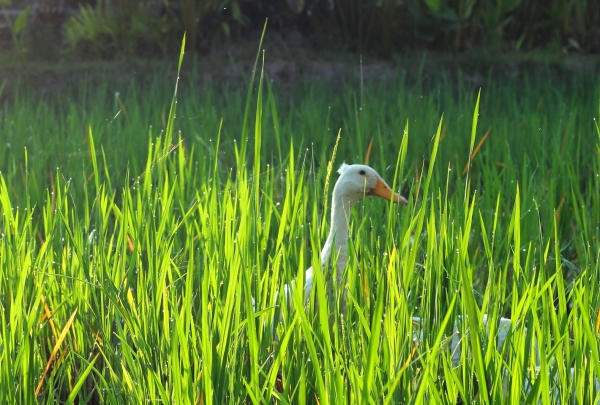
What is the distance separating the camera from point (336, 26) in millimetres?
5953

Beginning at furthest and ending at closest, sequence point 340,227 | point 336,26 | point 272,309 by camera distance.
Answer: point 336,26 → point 340,227 → point 272,309

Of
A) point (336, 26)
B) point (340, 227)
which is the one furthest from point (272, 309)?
point (336, 26)

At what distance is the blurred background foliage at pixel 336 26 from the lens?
559 cm

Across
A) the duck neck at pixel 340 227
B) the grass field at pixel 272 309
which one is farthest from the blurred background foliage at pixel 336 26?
the duck neck at pixel 340 227

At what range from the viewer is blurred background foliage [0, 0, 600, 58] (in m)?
5.59

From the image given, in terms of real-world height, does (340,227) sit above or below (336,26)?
below

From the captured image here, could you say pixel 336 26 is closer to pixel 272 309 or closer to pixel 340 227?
pixel 340 227

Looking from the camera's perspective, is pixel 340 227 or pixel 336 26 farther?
pixel 336 26

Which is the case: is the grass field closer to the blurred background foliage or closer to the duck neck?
the duck neck

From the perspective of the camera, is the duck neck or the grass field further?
the duck neck

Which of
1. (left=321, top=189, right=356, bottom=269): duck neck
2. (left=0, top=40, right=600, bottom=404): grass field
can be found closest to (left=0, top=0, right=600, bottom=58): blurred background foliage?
(left=0, top=40, right=600, bottom=404): grass field

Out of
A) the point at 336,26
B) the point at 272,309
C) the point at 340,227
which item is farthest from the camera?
the point at 336,26

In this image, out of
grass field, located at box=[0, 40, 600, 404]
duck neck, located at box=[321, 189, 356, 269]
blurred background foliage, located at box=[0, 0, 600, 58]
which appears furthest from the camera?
blurred background foliage, located at box=[0, 0, 600, 58]

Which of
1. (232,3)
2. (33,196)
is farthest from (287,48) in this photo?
(33,196)
